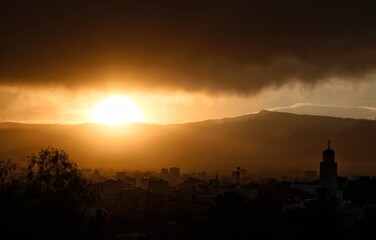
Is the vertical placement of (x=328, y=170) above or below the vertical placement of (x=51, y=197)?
above

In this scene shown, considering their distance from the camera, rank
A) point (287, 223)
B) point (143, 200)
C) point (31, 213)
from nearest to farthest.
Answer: point (31, 213)
point (287, 223)
point (143, 200)

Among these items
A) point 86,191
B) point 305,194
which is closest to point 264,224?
point 86,191

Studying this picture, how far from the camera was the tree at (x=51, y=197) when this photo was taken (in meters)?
22.3

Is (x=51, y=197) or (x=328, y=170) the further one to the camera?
(x=328, y=170)

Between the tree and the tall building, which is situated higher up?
the tall building

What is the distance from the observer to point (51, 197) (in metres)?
23.0

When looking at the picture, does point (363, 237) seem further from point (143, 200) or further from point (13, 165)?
point (143, 200)

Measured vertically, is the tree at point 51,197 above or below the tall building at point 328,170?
below

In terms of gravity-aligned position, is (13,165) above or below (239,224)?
above

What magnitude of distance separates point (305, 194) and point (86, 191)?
34734mm

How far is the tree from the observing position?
22328mm

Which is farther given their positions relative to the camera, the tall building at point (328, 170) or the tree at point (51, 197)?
the tall building at point (328, 170)

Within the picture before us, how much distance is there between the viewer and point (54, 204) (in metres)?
22.9

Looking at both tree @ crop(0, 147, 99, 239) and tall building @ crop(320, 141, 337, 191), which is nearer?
tree @ crop(0, 147, 99, 239)
